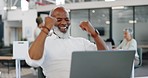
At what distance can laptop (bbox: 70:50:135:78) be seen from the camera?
3.00 feet

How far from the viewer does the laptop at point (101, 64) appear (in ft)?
3.00

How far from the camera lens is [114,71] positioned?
96cm

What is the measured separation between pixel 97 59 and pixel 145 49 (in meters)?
8.01

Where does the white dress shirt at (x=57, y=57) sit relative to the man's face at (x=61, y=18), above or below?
below

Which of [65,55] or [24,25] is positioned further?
[24,25]

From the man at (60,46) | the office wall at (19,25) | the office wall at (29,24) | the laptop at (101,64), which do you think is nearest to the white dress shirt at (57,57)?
→ the man at (60,46)

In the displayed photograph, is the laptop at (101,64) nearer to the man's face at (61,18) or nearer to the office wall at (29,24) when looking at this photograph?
the man's face at (61,18)

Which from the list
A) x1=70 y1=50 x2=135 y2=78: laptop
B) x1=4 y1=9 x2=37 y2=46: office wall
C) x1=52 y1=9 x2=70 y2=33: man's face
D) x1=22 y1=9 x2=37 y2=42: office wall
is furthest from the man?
x1=22 y1=9 x2=37 y2=42: office wall

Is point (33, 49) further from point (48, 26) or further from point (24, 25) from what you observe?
point (24, 25)

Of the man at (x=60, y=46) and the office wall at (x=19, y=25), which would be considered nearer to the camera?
the man at (x=60, y=46)

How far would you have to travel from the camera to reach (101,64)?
934mm

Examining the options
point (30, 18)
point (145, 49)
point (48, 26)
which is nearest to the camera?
point (48, 26)

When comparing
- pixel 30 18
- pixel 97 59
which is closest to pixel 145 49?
pixel 30 18

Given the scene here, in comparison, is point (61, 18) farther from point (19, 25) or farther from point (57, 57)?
point (19, 25)
